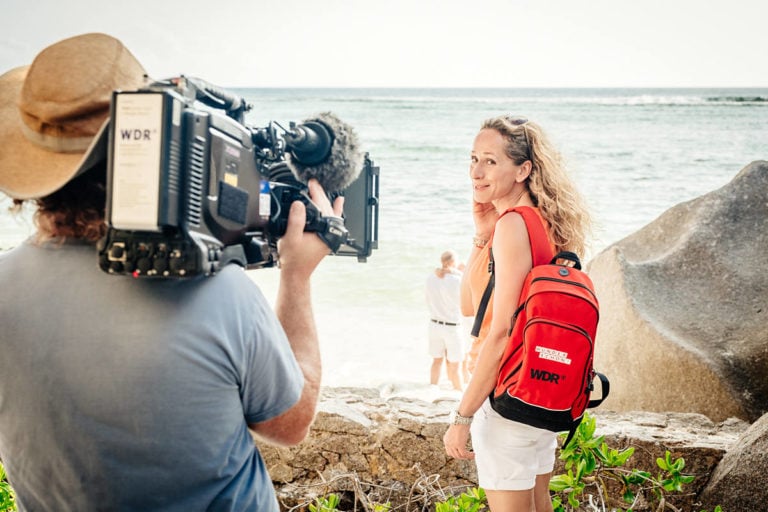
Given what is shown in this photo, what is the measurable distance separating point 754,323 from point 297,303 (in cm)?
337

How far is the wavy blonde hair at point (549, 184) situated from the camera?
200 cm

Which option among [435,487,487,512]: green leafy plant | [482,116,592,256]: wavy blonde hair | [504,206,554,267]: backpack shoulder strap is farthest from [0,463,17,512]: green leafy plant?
[482,116,592,256]: wavy blonde hair

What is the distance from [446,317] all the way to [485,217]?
465 cm

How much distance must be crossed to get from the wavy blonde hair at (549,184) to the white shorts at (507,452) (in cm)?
59

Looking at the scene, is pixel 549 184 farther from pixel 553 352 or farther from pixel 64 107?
pixel 64 107

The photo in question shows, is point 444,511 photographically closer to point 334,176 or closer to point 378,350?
point 334,176

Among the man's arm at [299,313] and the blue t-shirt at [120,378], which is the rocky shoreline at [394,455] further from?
the blue t-shirt at [120,378]

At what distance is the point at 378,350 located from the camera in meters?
9.16

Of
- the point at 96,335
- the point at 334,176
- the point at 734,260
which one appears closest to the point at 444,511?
the point at 334,176

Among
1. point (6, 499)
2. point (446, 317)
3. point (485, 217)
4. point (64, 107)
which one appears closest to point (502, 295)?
point (485, 217)

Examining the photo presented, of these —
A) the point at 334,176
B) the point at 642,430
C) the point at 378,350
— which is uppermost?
→ the point at 334,176

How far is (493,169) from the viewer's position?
6.81ft

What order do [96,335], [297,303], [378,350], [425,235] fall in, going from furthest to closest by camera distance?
[425,235], [378,350], [297,303], [96,335]

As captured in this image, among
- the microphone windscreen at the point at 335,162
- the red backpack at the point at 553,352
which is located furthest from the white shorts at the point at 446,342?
the microphone windscreen at the point at 335,162
